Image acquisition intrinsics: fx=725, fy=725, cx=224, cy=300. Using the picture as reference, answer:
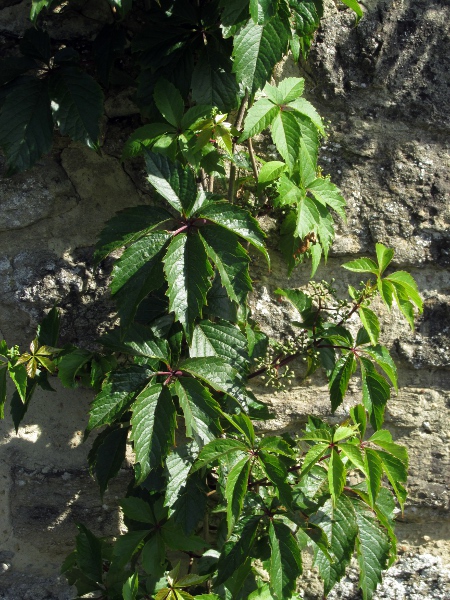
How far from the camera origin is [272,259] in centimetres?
166

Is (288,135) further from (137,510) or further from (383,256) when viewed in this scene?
(137,510)

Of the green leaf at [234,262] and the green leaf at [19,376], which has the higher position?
the green leaf at [234,262]

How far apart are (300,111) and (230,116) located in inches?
8.6

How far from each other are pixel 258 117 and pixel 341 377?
0.54 m

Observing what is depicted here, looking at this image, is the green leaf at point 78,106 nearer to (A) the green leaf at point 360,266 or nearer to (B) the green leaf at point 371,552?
(A) the green leaf at point 360,266

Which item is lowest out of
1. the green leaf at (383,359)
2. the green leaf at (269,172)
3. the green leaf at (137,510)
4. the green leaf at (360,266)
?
the green leaf at (137,510)

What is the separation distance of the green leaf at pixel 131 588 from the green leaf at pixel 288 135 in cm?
83

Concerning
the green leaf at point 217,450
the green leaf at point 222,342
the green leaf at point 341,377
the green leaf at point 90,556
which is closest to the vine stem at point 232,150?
the green leaf at point 222,342

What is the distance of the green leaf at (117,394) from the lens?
131 cm

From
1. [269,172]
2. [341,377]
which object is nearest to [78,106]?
[269,172]

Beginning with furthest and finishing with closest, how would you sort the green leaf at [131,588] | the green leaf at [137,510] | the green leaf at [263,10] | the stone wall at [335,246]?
the stone wall at [335,246], the green leaf at [137,510], the green leaf at [131,588], the green leaf at [263,10]

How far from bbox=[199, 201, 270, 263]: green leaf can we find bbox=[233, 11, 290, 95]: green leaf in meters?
0.22

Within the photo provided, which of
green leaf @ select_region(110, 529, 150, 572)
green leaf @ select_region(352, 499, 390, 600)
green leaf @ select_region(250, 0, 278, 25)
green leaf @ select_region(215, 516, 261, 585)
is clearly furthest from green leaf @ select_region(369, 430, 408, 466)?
green leaf @ select_region(250, 0, 278, 25)

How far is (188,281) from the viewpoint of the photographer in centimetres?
126
